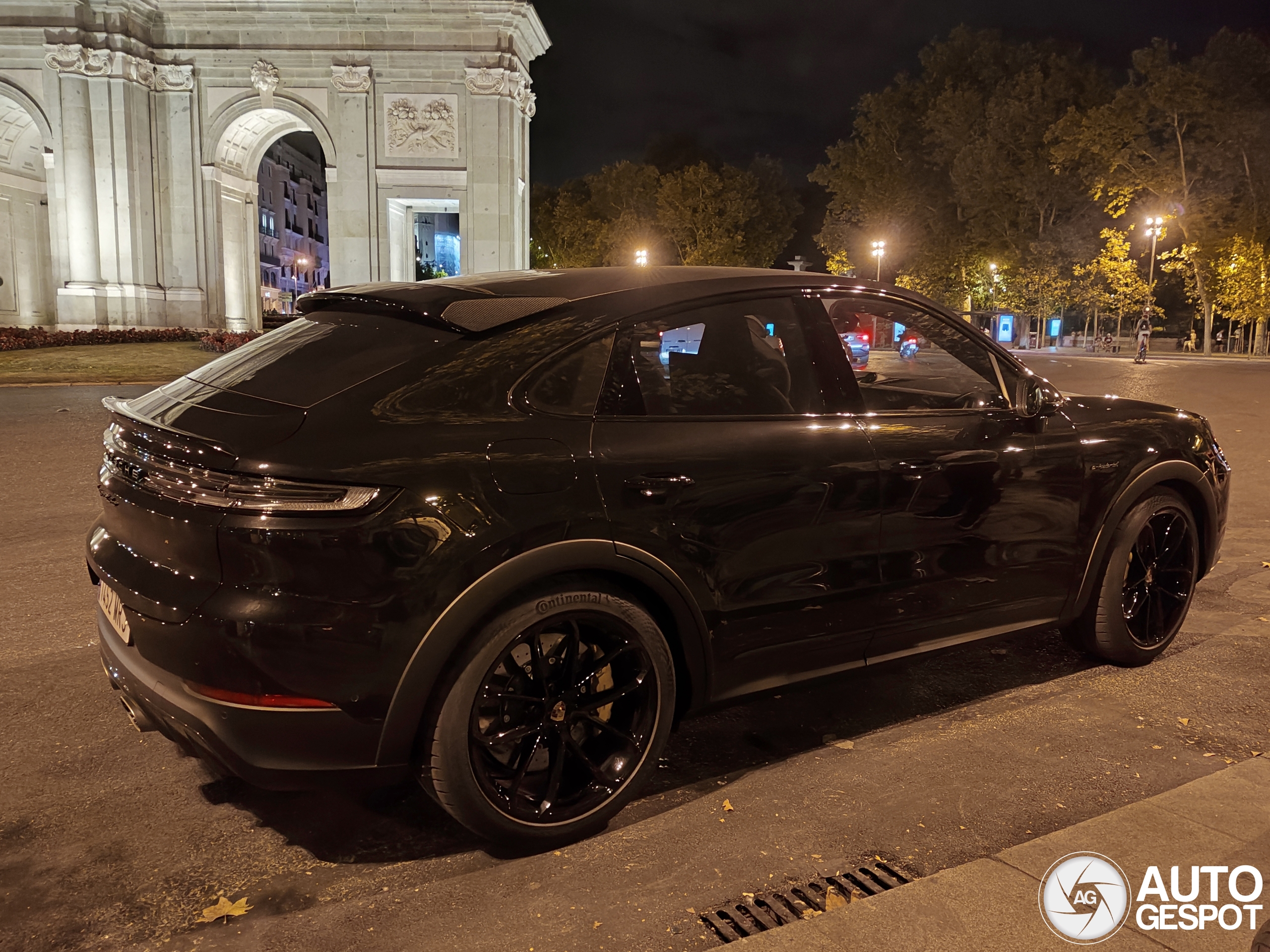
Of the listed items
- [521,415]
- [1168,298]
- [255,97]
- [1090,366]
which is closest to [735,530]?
[521,415]

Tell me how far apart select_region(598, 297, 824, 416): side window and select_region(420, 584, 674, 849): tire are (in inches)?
25.0

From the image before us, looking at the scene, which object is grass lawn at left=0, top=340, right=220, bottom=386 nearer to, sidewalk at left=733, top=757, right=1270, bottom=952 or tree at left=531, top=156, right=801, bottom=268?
sidewalk at left=733, top=757, right=1270, bottom=952

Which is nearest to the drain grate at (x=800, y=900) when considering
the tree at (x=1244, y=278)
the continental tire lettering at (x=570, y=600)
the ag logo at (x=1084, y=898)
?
the ag logo at (x=1084, y=898)

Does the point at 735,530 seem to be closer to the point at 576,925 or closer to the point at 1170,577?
the point at 576,925

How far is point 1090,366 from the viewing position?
3350 centimetres

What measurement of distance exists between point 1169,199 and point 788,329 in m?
50.0

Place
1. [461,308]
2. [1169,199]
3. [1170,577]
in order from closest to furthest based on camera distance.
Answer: [461,308]
[1170,577]
[1169,199]

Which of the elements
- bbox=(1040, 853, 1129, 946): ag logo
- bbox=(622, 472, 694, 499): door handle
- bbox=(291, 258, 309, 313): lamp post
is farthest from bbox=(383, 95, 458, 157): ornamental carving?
bbox=(291, 258, 309, 313): lamp post

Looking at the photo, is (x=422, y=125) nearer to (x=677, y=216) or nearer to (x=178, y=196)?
(x=178, y=196)

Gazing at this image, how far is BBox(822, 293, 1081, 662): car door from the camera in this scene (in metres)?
3.60

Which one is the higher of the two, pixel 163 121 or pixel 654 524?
pixel 163 121

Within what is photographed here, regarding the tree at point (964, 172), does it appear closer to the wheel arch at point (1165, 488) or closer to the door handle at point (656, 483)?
the wheel arch at point (1165, 488)

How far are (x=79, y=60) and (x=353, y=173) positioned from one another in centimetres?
993

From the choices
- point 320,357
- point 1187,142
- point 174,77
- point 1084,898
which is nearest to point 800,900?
point 1084,898
